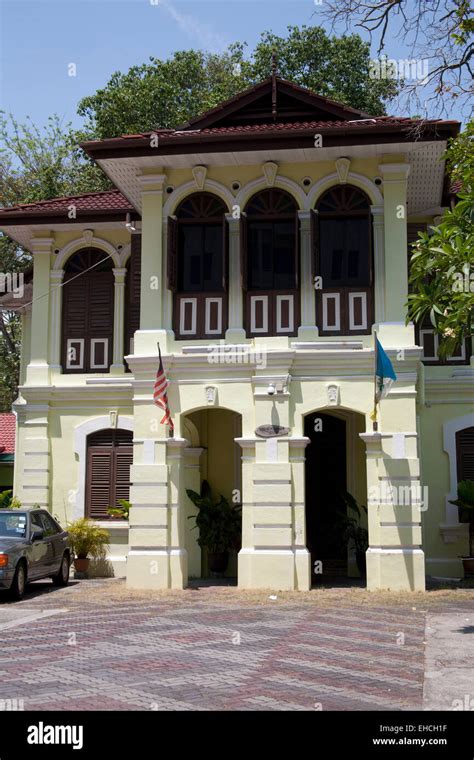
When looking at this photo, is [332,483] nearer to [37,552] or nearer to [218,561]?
[218,561]

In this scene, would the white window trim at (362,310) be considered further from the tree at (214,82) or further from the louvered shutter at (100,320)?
the tree at (214,82)

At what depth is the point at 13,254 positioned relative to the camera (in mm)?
34625

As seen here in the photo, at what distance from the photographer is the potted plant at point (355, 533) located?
1777 centimetres

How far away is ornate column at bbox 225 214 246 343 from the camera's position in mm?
16922

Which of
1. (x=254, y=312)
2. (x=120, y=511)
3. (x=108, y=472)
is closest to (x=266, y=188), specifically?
(x=254, y=312)

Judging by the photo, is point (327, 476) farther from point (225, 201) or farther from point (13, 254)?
point (13, 254)

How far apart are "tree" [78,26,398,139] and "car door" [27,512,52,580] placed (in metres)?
20.0

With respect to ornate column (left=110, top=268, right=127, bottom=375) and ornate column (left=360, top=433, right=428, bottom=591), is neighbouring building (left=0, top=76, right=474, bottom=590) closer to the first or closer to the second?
ornate column (left=360, top=433, right=428, bottom=591)

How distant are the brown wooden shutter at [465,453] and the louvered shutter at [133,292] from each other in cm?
716

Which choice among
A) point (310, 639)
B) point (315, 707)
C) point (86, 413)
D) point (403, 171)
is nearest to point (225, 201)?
point (403, 171)

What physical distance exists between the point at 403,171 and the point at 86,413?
8324 mm

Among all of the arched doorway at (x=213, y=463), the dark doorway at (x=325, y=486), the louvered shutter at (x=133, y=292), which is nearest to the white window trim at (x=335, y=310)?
the dark doorway at (x=325, y=486)

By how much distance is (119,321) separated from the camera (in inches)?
798

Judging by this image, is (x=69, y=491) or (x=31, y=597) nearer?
(x=31, y=597)
